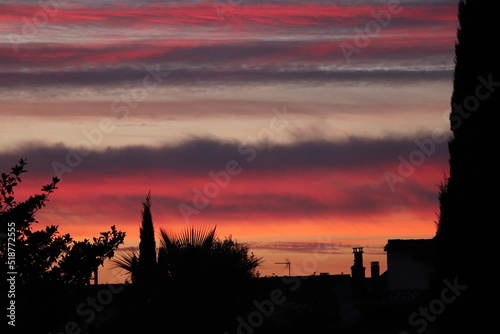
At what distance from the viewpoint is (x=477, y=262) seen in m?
15.2

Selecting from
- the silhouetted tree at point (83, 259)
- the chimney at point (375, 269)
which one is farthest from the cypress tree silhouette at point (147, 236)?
the chimney at point (375, 269)

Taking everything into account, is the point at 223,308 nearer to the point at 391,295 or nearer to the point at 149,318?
the point at 149,318

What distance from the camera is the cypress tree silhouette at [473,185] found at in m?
15.1

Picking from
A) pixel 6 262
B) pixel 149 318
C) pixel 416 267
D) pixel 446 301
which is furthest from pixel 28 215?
pixel 416 267

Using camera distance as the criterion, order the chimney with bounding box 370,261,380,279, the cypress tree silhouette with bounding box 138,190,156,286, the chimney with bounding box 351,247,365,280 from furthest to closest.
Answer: the chimney with bounding box 370,261,380,279, the chimney with bounding box 351,247,365,280, the cypress tree silhouette with bounding box 138,190,156,286

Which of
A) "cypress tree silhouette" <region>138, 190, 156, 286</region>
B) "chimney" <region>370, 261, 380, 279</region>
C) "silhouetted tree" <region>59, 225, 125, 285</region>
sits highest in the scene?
"chimney" <region>370, 261, 380, 279</region>

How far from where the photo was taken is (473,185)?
15516mm

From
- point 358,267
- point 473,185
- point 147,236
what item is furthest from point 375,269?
point 473,185

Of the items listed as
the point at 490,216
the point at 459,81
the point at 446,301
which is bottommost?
the point at 446,301

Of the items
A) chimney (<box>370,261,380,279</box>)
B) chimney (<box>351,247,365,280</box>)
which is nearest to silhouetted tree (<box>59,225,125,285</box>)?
chimney (<box>351,247,365,280</box>)

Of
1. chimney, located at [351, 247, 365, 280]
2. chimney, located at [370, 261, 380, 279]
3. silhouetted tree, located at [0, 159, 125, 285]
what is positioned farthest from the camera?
chimney, located at [370, 261, 380, 279]

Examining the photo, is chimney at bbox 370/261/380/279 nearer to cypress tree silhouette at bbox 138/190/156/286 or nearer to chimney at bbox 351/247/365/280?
chimney at bbox 351/247/365/280

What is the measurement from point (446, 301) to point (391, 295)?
91.1 ft

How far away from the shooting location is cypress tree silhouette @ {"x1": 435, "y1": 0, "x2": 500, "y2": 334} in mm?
15086
